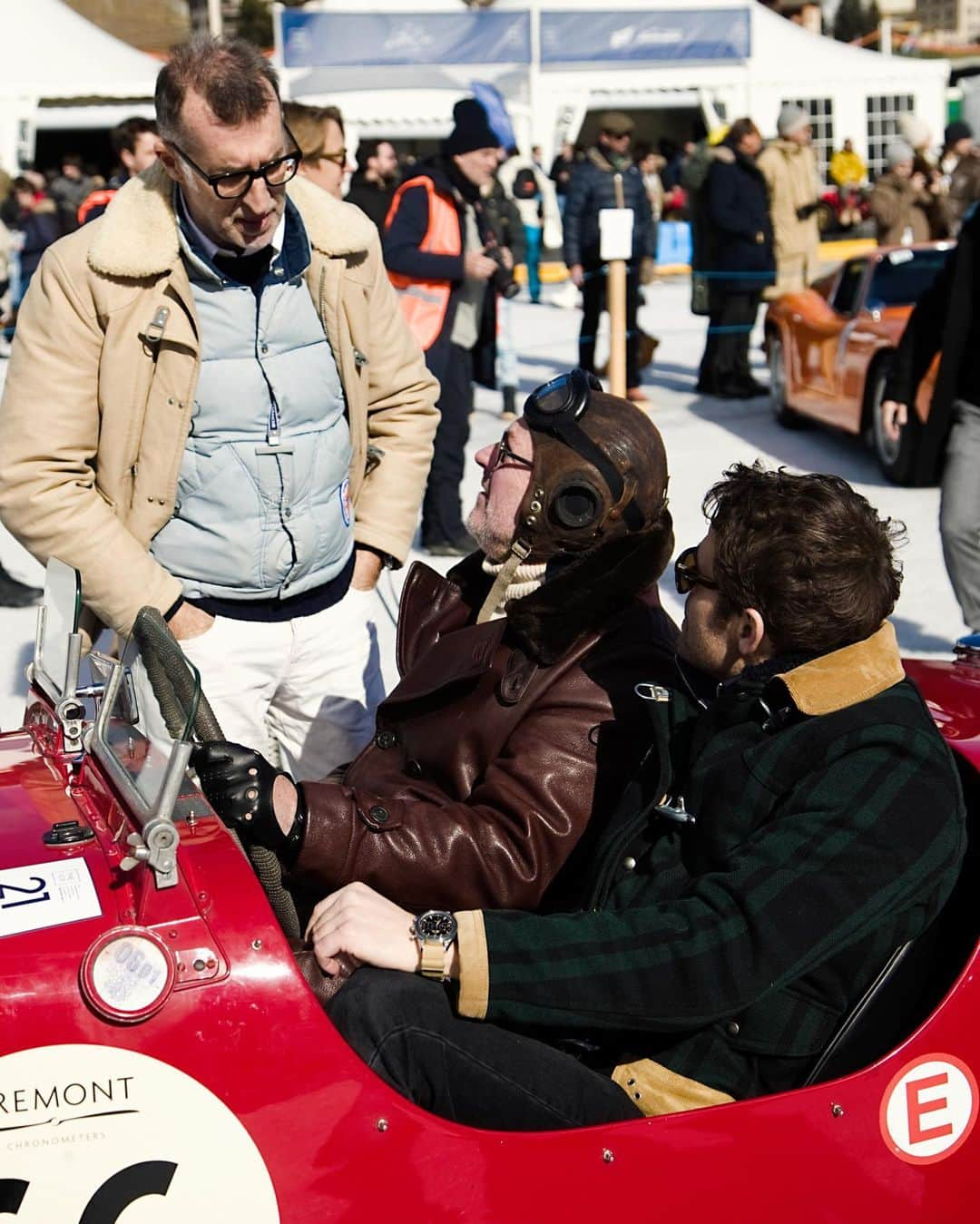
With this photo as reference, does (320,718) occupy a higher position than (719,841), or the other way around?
(719,841)

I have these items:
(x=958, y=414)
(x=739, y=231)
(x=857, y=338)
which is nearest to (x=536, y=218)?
(x=739, y=231)

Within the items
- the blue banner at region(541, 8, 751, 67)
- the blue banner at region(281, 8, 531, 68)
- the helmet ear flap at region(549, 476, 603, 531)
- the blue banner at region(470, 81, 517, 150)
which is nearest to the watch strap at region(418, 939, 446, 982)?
the helmet ear flap at region(549, 476, 603, 531)

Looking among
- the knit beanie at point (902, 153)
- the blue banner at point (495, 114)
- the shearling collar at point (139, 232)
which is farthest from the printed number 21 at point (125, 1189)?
the knit beanie at point (902, 153)

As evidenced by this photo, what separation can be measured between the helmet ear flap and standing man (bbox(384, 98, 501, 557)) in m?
4.23

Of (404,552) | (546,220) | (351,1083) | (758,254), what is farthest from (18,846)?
(546,220)

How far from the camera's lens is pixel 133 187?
9.32ft

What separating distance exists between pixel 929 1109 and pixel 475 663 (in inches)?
38.3

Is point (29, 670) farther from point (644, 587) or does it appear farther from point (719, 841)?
point (719, 841)

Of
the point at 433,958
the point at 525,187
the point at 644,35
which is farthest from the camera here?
the point at 644,35

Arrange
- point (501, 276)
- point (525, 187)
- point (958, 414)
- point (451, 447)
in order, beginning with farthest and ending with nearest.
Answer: point (525, 187)
point (501, 276)
point (451, 447)
point (958, 414)

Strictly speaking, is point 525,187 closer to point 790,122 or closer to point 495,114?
point 790,122

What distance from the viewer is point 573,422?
249 centimetres

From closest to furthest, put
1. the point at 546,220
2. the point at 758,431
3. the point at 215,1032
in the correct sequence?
the point at 215,1032
the point at 758,431
the point at 546,220

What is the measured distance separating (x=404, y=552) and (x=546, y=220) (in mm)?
19648
